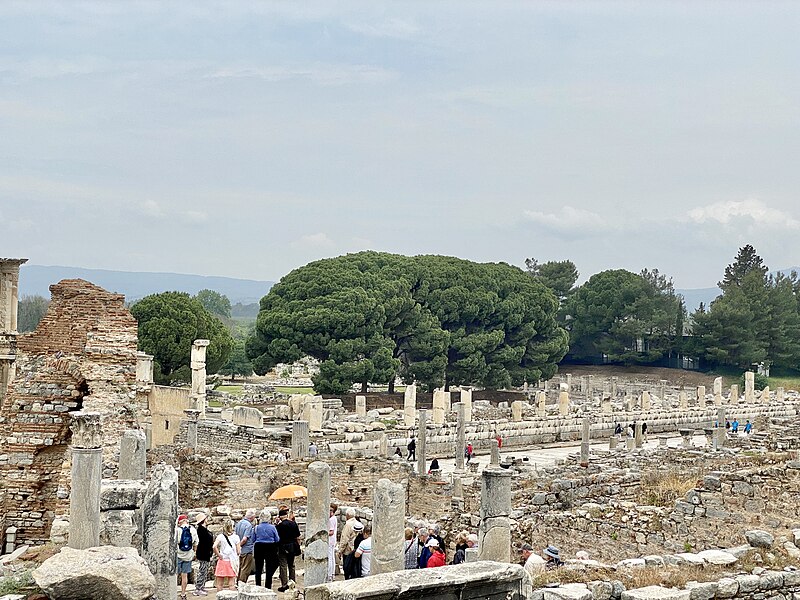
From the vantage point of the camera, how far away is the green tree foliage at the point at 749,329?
231 feet

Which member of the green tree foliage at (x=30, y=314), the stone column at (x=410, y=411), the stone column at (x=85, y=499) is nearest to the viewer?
the stone column at (x=85, y=499)

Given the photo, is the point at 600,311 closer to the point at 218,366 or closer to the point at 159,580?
the point at 218,366

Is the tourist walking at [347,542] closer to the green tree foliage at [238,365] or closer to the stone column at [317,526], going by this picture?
the stone column at [317,526]

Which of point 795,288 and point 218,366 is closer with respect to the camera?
point 218,366

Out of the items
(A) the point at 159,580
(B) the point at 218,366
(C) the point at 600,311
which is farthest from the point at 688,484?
(C) the point at 600,311

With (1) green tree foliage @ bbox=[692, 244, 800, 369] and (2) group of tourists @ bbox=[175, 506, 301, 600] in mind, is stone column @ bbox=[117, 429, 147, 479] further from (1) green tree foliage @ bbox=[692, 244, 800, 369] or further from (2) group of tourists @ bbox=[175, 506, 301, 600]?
(1) green tree foliage @ bbox=[692, 244, 800, 369]

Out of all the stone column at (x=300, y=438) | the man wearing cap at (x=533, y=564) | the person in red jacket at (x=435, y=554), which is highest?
the stone column at (x=300, y=438)

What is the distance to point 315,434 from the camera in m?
30.5

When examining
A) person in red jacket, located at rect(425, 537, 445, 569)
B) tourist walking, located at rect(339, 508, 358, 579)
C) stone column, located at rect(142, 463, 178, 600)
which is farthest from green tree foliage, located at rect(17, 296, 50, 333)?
stone column, located at rect(142, 463, 178, 600)

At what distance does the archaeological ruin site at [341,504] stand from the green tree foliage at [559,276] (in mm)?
55515

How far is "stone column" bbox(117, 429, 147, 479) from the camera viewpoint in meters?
12.5

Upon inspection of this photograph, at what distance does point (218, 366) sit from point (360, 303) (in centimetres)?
842

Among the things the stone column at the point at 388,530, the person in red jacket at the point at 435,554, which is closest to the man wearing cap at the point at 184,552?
the stone column at the point at 388,530

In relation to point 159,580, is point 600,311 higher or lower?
higher
